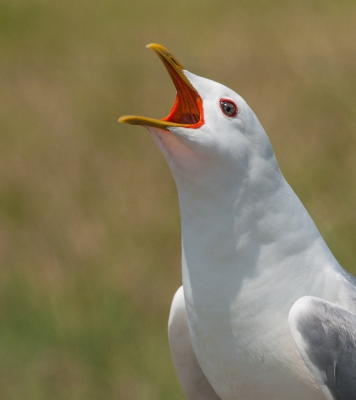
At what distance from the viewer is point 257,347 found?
1.84 meters

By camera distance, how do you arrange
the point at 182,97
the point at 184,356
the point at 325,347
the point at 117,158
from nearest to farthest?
1. the point at 325,347
2. the point at 182,97
3. the point at 184,356
4. the point at 117,158

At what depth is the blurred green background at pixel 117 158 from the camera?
13.8 ft

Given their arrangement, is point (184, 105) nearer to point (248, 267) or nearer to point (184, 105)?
point (184, 105)

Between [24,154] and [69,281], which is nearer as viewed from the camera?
[69,281]

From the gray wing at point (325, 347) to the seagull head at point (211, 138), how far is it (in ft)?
0.96

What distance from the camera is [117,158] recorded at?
5.74 meters

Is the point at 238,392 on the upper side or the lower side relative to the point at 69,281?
upper

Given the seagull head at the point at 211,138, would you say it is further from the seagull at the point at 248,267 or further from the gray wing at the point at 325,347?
the gray wing at the point at 325,347

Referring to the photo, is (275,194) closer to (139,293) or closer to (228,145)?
(228,145)

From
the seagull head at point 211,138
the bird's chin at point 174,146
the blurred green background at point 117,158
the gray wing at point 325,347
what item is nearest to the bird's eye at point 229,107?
the seagull head at point 211,138

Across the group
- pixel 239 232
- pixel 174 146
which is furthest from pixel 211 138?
pixel 239 232

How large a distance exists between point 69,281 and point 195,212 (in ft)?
9.66

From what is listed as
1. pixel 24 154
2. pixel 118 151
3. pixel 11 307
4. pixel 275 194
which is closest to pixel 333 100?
pixel 118 151

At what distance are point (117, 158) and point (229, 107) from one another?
12.8ft
